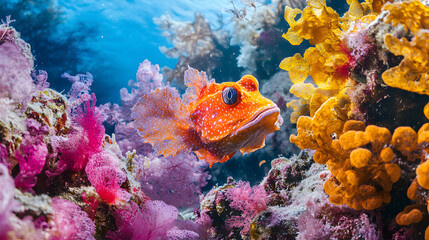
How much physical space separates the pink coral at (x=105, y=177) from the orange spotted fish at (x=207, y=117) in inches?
26.0

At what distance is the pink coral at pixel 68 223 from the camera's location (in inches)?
57.7

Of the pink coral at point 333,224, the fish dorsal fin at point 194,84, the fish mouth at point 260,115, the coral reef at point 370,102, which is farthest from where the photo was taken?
the fish dorsal fin at point 194,84

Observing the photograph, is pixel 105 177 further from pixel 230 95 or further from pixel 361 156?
pixel 361 156

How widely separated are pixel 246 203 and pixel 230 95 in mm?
1643

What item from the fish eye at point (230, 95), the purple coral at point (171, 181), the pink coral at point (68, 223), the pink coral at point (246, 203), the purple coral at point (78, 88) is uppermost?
the fish eye at point (230, 95)

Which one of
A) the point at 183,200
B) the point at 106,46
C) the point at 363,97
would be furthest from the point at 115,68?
the point at 363,97

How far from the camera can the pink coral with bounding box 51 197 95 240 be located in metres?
1.47

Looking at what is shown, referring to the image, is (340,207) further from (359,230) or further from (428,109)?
(428,109)

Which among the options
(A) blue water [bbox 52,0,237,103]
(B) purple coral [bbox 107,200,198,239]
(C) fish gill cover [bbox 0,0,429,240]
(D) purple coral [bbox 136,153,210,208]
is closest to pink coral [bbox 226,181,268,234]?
(C) fish gill cover [bbox 0,0,429,240]

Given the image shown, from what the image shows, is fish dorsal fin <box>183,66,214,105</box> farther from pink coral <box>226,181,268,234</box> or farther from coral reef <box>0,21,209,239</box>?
pink coral <box>226,181,268,234</box>

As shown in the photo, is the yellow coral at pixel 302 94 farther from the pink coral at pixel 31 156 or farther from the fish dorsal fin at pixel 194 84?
the pink coral at pixel 31 156

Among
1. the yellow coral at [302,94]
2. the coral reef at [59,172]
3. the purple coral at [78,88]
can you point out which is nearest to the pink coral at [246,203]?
the coral reef at [59,172]

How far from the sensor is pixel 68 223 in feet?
5.01

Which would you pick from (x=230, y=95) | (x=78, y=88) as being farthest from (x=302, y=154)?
(x=78, y=88)
